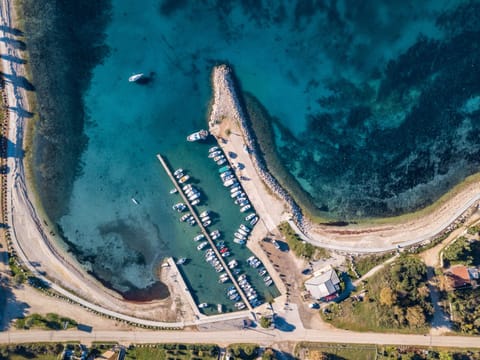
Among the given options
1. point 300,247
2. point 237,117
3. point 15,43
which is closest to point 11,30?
point 15,43

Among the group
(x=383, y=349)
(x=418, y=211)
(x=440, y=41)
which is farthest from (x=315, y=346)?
(x=440, y=41)

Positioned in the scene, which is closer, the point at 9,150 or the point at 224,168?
the point at 9,150

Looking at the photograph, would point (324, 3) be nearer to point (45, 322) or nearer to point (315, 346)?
point (315, 346)

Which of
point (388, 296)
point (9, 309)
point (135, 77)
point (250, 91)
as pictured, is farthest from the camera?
point (250, 91)

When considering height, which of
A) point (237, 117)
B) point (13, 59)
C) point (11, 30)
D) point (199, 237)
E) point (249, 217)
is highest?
point (11, 30)

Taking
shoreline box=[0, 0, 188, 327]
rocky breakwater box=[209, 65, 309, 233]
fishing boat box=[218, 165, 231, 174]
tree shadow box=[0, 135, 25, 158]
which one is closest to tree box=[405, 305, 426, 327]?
rocky breakwater box=[209, 65, 309, 233]

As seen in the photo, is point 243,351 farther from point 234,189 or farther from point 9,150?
point 9,150
